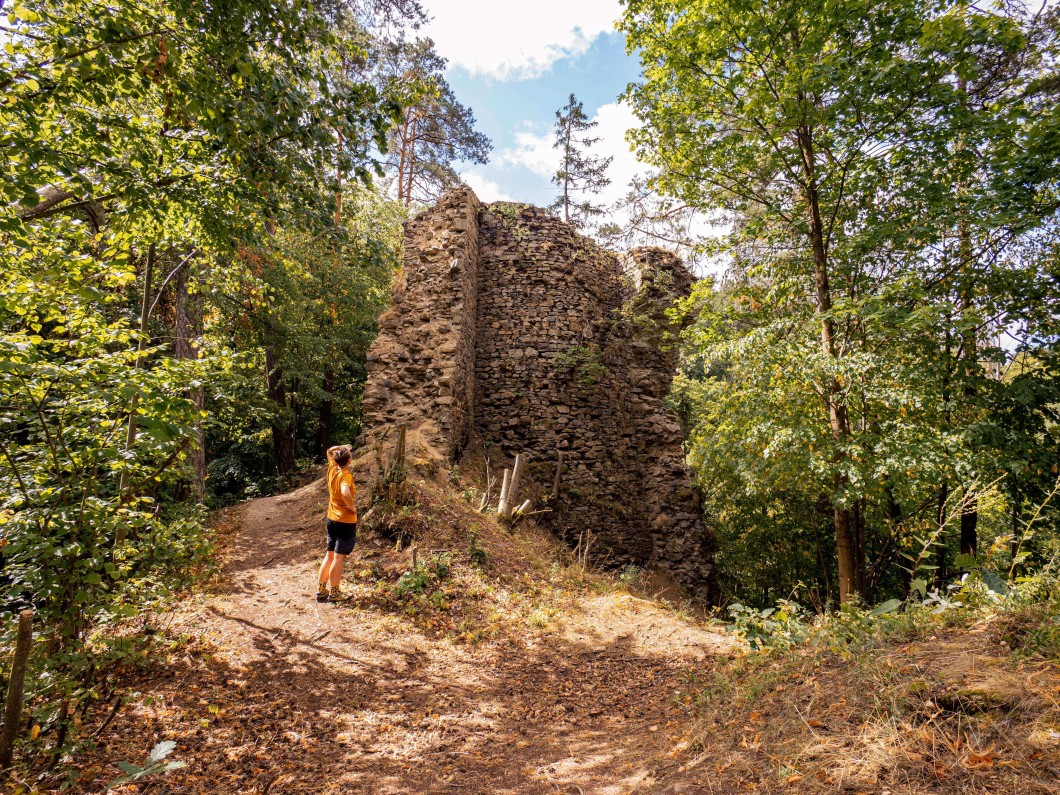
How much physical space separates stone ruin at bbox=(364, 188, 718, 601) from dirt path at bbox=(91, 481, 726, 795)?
170 inches

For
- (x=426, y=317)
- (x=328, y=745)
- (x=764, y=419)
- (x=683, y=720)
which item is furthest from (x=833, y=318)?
(x=426, y=317)

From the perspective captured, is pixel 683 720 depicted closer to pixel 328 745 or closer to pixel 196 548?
pixel 328 745

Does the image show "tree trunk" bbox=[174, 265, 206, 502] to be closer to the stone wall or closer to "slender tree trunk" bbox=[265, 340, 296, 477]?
the stone wall

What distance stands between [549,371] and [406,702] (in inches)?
311

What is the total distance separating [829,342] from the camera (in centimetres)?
621

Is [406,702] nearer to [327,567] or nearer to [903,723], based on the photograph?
[327,567]

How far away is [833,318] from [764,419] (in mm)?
1483

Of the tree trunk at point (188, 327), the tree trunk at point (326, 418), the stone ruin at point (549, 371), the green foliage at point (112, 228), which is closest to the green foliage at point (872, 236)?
the stone ruin at point (549, 371)

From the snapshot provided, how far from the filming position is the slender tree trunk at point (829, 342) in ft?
20.4

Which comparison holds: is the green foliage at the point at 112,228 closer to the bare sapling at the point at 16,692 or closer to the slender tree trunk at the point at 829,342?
the bare sapling at the point at 16,692

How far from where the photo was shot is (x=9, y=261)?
11.6 ft

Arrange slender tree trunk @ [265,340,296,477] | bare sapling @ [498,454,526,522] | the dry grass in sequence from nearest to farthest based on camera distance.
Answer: the dry grass
bare sapling @ [498,454,526,522]
slender tree trunk @ [265,340,296,477]

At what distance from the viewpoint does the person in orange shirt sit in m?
5.57

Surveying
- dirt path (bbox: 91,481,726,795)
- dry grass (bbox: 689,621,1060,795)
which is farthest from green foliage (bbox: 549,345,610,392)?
dry grass (bbox: 689,621,1060,795)
